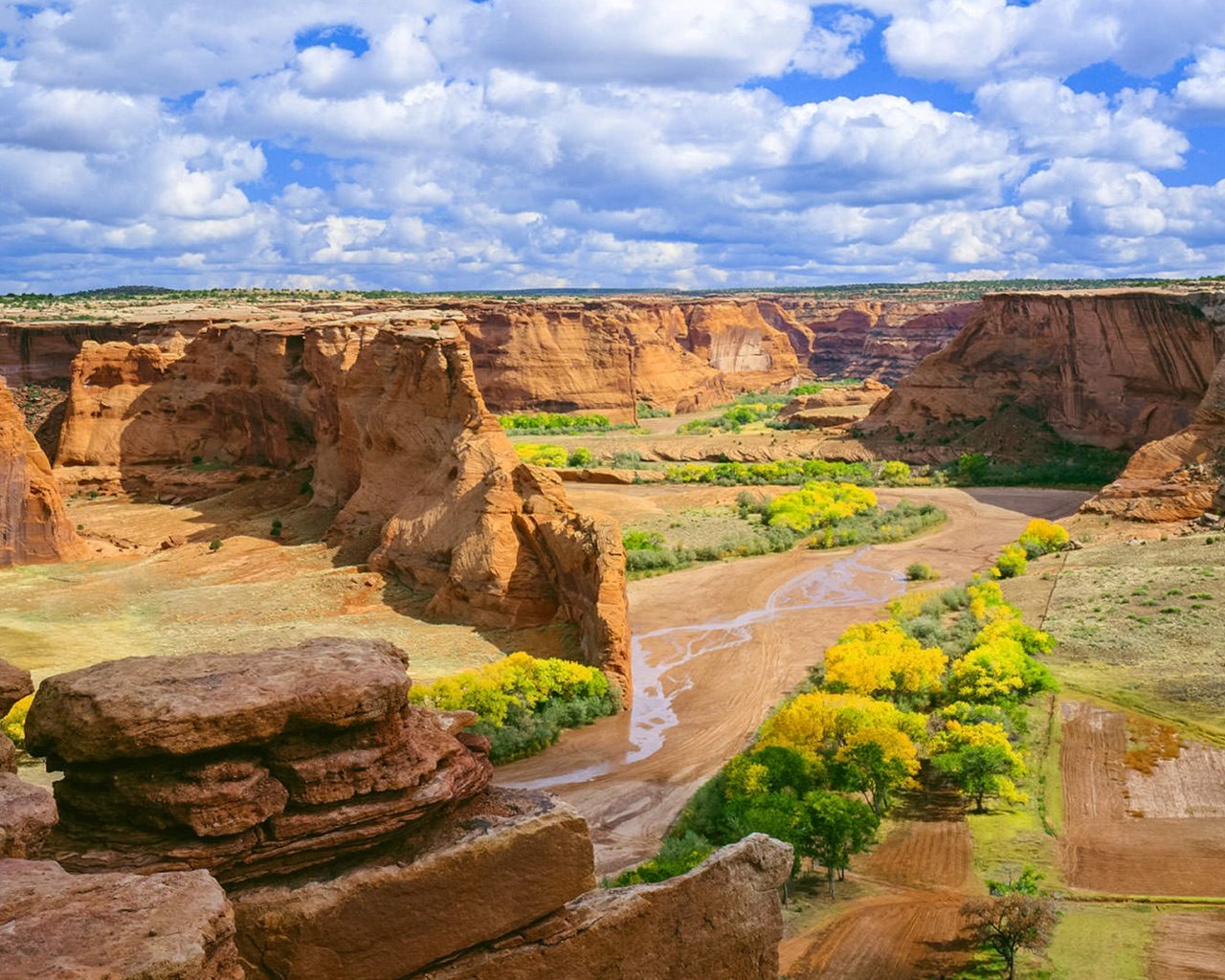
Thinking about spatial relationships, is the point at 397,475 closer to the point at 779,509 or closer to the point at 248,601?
the point at 248,601

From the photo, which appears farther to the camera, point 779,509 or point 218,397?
point 779,509

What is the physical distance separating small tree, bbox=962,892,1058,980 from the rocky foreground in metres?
6.10

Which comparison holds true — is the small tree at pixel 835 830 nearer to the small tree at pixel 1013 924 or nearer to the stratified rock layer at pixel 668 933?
the small tree at pixel 1013 924

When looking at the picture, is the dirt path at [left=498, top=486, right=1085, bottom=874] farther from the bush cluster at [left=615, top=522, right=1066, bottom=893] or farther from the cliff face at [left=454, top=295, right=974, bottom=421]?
the cliff face at [left=454, top=295, right=974, bottom=421]

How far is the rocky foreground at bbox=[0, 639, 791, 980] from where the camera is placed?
7.17m

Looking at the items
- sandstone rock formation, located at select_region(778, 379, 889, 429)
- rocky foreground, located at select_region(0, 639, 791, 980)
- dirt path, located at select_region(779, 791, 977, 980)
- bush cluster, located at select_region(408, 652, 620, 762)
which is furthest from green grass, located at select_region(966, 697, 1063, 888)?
sandstone rock formation, located at select_region(778, 379, 889, 429)

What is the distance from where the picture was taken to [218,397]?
43562mm

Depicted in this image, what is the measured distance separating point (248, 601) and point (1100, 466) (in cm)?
4298

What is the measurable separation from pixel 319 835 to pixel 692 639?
22.5 m

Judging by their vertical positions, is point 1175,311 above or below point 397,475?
above

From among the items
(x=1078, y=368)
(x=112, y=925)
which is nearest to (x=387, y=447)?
(x=112, y=925)

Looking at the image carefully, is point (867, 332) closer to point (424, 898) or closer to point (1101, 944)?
point (1101, 944)

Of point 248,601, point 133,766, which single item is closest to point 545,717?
point 248,601

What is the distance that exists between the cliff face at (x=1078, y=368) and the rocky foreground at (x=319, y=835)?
48322 millimetres
